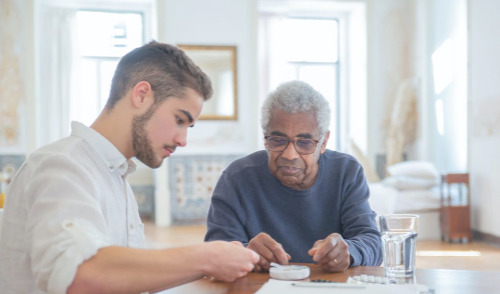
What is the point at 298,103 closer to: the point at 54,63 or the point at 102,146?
the point at 102,146

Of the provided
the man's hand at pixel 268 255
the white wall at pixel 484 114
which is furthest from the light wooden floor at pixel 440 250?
the man's hand at pixel 268 255

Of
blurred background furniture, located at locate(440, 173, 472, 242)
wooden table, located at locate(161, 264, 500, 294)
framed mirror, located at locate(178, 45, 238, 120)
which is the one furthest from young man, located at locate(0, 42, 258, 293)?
framed mirror, located at locate(178, 45, 238, 120)

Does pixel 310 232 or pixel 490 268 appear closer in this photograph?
pixel 310 232

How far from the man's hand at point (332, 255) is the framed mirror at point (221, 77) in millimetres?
5598

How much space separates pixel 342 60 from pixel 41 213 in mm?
7179

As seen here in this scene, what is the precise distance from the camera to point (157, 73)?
121 centimetres

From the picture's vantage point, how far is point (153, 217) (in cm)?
750

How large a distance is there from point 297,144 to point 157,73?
68 cm

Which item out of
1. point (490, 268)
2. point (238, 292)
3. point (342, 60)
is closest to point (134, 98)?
point (238, 292)

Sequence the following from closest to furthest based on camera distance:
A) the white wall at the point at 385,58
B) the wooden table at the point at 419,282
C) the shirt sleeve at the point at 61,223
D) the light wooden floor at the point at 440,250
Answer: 1. the shirt sleeve at the point at 61,223
2. the wooden table at the point at 419,282
3. the light wooden floor at the point at 440,250
4. the white wall at the point at 385,58

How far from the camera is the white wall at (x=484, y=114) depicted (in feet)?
16.9

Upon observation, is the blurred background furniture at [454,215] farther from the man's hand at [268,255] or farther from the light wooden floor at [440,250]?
the man's hand at [268,255]

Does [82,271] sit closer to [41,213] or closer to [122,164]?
[41,213]

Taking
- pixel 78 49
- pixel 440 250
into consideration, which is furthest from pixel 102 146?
pixel 78 49
